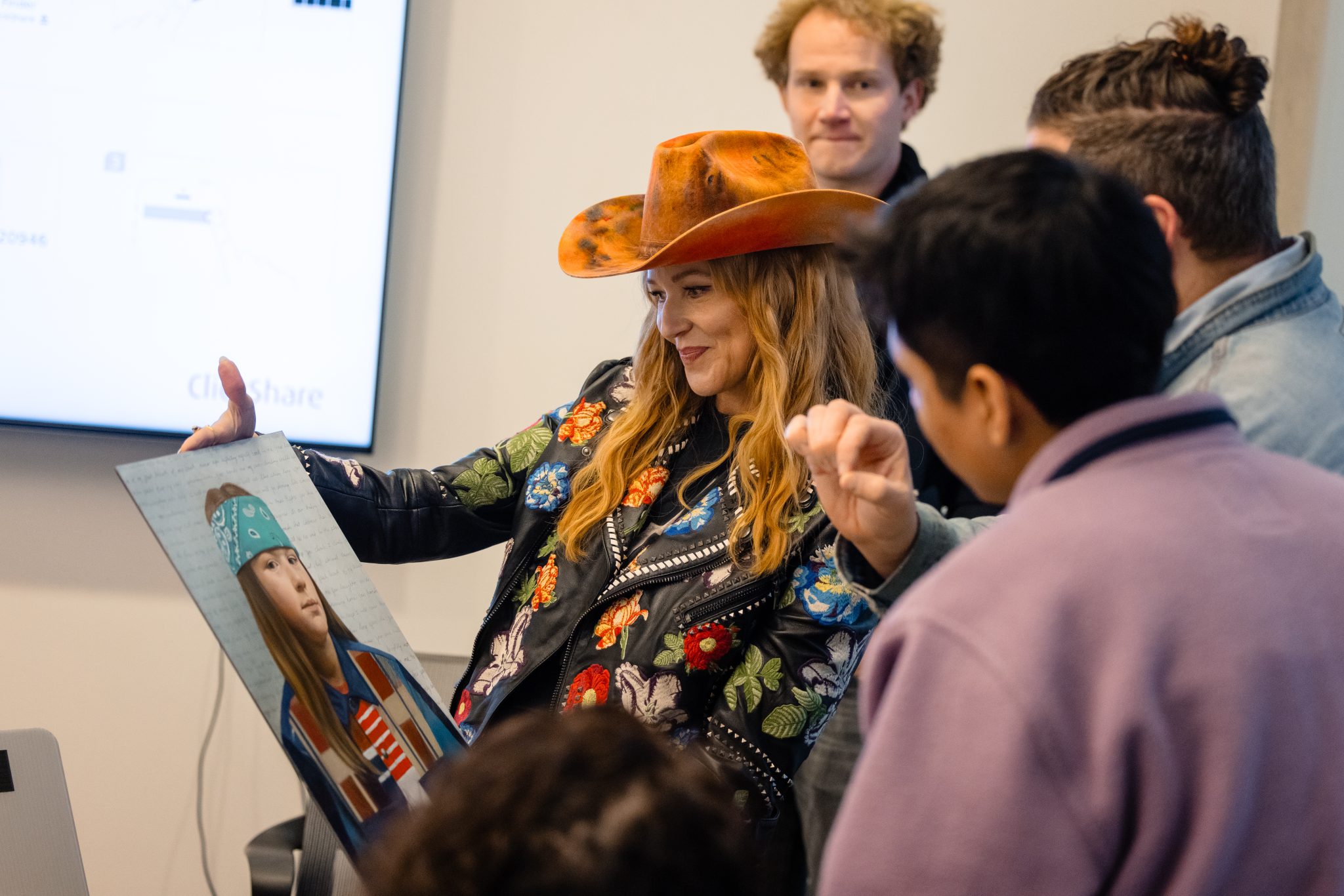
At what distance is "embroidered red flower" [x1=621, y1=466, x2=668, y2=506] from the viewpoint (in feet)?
5.45

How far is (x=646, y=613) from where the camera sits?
1.54 metres

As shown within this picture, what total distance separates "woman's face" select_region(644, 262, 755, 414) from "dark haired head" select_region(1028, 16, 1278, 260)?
1.67 ft

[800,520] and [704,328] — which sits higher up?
[704,328]

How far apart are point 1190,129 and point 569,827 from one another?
0.97 m

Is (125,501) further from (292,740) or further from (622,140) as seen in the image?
(292,740)

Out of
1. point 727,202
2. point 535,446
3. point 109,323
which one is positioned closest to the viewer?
point 727,202

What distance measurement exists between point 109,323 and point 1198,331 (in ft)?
7.54

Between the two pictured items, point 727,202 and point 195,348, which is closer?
point 727,202

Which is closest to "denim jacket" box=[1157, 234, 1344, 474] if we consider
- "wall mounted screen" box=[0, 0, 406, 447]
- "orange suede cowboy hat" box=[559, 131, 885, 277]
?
"orange suede cowboy hat" box=[559, 131, 885, 277]

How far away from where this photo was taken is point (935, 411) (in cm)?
83

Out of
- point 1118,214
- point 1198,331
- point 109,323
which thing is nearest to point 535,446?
point 1198,331

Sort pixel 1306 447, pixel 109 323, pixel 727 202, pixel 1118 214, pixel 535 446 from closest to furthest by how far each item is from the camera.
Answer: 1. pixel 1118 214
2. pixel 1306 447
3. pixel 727 202
4. pixel 535 446
5. pixel 109 323

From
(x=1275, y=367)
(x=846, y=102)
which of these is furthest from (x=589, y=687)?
(x=846, y=102)

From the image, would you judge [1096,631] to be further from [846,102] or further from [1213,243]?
[846,102]
